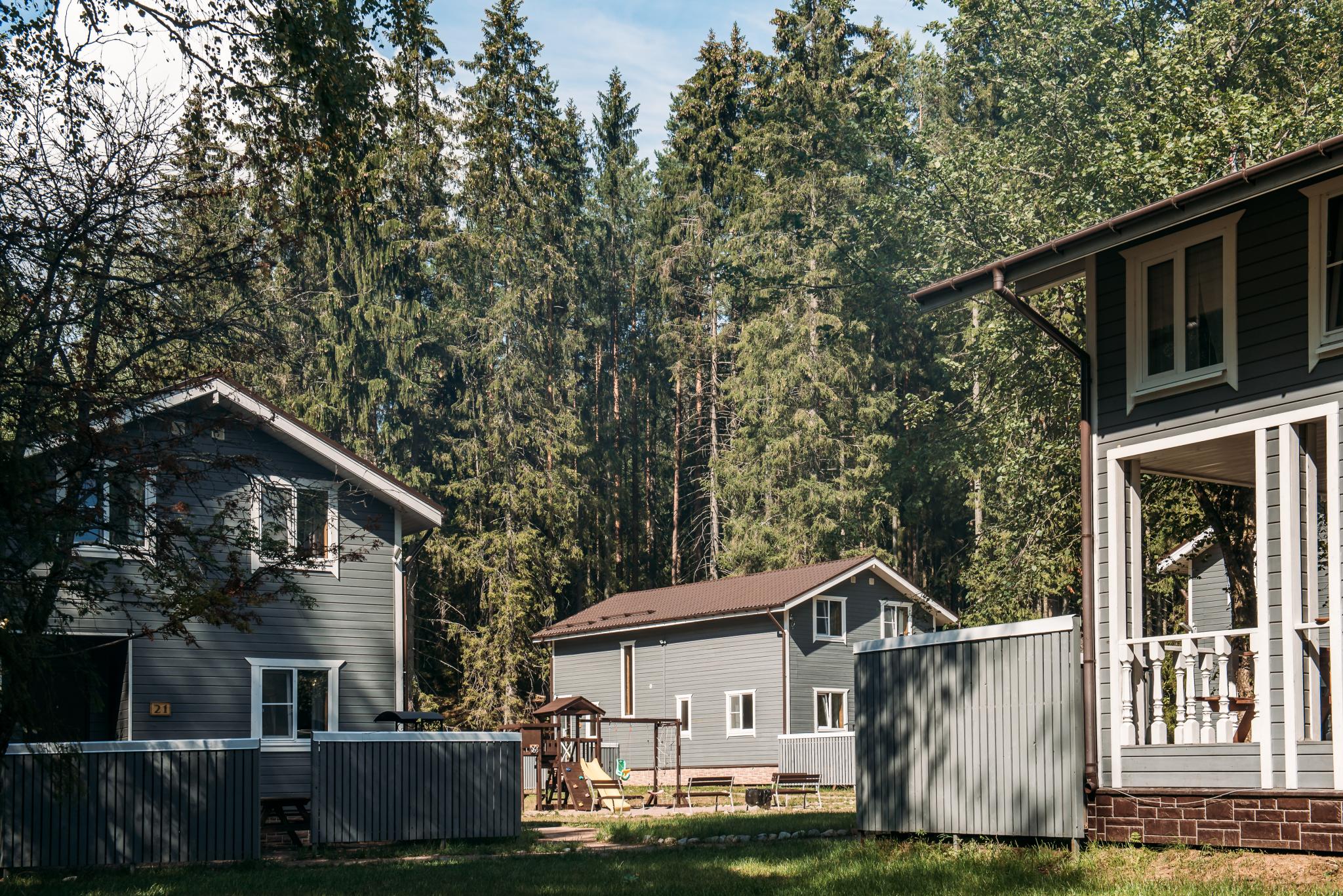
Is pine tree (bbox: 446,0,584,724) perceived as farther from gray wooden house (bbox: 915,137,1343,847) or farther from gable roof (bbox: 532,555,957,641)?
gray wooden house (bbox: 915,137,1343,847)

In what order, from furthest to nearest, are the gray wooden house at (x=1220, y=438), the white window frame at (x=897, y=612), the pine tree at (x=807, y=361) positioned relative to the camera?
the pine tree at (x=807, y=361) < the white window frame at (x=897, y=612) < the gray wooden house at (x=1220, y=438)

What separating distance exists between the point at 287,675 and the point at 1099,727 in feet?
46.9

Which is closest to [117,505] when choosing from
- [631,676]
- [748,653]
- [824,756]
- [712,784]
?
[712,784]

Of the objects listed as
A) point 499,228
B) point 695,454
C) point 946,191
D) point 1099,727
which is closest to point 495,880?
point 1099,727

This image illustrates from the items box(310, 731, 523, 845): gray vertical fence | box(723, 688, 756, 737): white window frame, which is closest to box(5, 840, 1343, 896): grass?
box(310, 731, 523, 845): gray vertical fence

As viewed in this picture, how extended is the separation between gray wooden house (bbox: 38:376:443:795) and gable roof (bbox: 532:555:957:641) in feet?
46.3

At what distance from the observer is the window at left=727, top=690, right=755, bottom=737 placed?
3716 cm

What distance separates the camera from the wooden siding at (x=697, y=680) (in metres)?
36.7

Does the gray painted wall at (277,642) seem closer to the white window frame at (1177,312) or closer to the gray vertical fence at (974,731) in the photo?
the gray vertical fence at (974,731)

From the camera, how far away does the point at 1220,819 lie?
1138 cm

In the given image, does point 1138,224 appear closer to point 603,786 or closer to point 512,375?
point 603,786

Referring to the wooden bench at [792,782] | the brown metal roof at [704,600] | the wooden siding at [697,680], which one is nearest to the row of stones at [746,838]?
the wooden bench at [792,782]

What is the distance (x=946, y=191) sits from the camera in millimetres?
35812

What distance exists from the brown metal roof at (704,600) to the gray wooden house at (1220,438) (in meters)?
23.1
